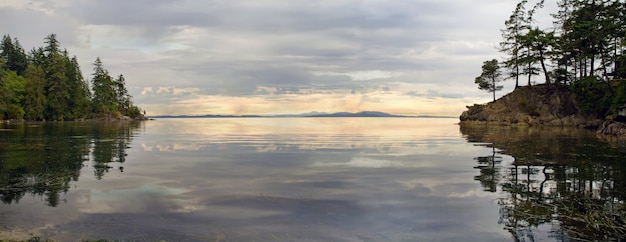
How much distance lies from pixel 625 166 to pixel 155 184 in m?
21.6

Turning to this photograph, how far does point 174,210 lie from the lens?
35.1ft

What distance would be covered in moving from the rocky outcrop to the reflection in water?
196ft

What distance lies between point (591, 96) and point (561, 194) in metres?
65.6

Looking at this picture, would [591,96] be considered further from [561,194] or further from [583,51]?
[561,194]

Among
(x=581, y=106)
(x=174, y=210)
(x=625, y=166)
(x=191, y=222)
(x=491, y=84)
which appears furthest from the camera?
(x=491, y=84)

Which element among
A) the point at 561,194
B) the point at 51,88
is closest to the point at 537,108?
the point at 561,194

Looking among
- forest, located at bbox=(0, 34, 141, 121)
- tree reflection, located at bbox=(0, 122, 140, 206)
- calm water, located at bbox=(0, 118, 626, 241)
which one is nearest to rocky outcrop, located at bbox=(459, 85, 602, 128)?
calm water, located at bbox=(0, 118, 626, 241)

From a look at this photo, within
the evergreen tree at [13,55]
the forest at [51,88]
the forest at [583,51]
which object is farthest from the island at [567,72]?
the evergreen tree at [13,55]

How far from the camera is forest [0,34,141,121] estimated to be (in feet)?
356

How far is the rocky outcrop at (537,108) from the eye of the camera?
75.1m

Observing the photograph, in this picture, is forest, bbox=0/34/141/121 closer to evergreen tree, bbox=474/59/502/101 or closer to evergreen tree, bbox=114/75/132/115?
evergreen tree, bbox=114/75/132/115

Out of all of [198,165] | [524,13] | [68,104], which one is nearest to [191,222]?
[198,165]

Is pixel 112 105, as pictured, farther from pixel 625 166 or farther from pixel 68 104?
pixel 625 166

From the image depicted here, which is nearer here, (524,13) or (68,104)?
(524,13)
